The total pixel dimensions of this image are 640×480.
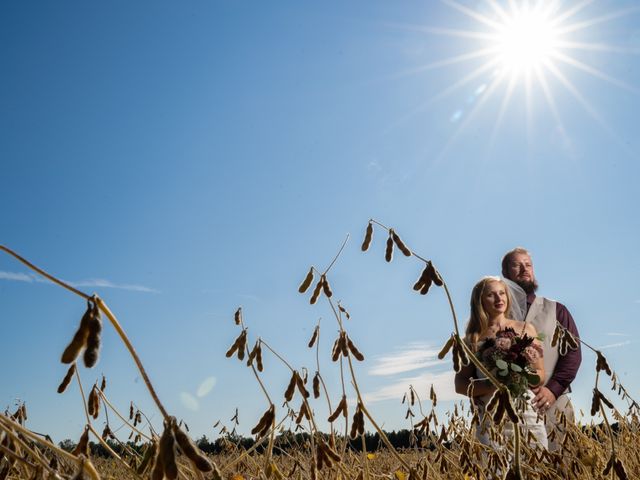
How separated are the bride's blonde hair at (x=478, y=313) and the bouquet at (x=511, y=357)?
0.38 meters

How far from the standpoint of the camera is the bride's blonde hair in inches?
237

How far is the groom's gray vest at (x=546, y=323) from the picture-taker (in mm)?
5953

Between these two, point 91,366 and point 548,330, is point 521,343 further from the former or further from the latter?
point 91,366

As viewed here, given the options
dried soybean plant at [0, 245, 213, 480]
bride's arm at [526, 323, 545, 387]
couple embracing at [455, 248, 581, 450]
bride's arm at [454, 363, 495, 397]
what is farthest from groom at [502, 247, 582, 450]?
dried soybean plant at [0, 245, 213, 480]

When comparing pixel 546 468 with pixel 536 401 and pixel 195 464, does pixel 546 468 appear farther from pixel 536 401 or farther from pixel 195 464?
pixel 536 401

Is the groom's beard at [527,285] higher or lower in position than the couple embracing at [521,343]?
higher

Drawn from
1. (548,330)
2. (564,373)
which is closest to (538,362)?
(564,373)

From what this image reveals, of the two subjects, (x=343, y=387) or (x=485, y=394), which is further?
(x=485, y=394)

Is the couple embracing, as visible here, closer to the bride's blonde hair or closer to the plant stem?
the bride's blonde hair

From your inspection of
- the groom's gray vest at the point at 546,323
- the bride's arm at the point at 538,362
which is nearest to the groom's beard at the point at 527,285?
the groom's gray vest at the point at 546,323

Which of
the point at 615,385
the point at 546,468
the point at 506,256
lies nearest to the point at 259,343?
the point at 546,468

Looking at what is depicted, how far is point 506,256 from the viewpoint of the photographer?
712 cm

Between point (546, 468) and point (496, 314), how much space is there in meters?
3.45

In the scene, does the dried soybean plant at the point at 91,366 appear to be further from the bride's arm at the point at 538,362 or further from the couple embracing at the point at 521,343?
the bride's arm at the point at 538,362
